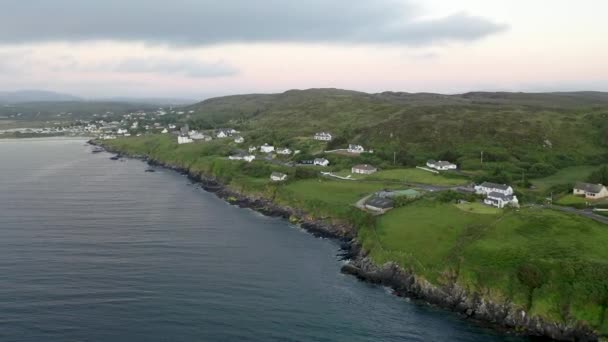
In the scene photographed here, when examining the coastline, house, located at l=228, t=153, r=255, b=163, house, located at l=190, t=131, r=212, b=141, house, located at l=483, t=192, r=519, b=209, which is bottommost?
the coastline

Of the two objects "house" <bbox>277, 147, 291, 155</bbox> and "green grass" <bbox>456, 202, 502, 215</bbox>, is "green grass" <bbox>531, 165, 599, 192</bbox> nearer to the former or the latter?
"green grass" <bbox>456, 202, 502, 215</bbox>

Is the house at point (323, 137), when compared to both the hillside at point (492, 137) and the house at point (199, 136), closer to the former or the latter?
the hillside at point (492, 137)

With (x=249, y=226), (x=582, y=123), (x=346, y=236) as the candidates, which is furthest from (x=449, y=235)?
(x=582, y=123)

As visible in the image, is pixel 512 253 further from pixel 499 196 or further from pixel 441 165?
pixel 441 165

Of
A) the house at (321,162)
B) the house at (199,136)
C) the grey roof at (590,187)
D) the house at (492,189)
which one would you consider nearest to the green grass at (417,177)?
the house at (492,189)

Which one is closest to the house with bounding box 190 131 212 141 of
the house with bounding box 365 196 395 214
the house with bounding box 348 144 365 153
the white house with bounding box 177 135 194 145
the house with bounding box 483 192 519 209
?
the white house with bounding box 177 135 194 145
